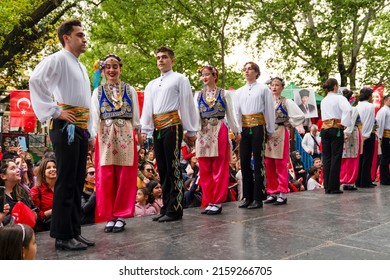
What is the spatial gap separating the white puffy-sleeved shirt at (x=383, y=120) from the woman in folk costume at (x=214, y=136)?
3945 mm

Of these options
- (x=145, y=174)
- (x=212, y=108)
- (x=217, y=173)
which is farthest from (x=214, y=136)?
(x=145, y=174)

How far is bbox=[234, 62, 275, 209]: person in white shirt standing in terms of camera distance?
5.32 meters

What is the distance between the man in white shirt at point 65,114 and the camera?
3.29 meters

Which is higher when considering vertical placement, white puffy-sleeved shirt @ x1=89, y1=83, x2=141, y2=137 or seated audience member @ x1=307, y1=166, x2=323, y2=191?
white puffy-sleeved shirt @ x1=89, y1=83, x2=141, y2=137

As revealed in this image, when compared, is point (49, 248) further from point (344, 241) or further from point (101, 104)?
point (344, 241)

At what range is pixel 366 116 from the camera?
7406 millimetres

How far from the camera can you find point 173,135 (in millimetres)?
4523

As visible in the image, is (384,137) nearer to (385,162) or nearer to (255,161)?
(385,162)

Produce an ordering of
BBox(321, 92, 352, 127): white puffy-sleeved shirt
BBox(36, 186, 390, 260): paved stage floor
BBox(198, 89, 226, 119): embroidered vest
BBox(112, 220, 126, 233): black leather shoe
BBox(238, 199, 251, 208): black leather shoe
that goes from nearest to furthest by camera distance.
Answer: BBox(36, 186, 390, 260): paved stage floor, BBox(112, 220, 126, 233): black leather shoe, BBox(198, 89, 226, 119): embroidered vest, BBox(238, 199, 251, 208): black leather shoe, BBox(321, 92, 352, 127): white puffy-sleeved shirt

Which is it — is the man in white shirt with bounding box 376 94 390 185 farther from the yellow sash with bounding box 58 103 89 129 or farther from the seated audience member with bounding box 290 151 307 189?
the yellow sash with bounding box 58 103 89 129

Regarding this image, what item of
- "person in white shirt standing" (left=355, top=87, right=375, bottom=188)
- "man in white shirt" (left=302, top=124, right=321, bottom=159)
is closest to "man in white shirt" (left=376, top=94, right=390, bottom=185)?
"person in white shirt standing" (left=355, top=87, right=375, bottom=188)

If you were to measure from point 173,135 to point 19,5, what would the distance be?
9.37 meters

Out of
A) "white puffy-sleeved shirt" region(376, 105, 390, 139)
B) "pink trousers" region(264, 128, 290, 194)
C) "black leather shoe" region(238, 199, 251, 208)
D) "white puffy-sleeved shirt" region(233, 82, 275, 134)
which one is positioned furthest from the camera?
"white puffy-sleeved shirt" region(376, 105, 390, 139)

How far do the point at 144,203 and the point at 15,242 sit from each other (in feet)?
10.1
